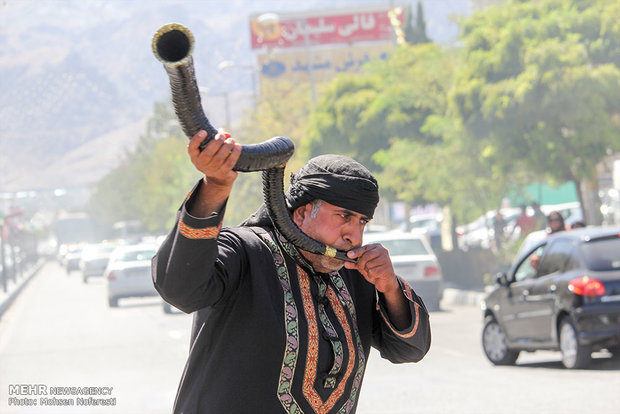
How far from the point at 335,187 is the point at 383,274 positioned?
30 cm

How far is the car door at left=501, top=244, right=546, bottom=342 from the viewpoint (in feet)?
41.9

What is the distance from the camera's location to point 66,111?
1471 cm

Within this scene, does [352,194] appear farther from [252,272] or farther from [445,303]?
[445,303]

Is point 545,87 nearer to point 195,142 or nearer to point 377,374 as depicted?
point 377,374

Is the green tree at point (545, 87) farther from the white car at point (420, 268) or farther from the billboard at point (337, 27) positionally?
the billboard at point (337, 27)

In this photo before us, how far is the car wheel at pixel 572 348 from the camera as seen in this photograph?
461 inches

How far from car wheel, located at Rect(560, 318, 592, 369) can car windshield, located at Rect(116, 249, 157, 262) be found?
1793 cm

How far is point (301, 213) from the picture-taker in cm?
367

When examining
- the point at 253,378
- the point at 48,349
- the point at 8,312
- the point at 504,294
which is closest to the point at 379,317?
the point at 253,378

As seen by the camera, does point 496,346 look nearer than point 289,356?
No

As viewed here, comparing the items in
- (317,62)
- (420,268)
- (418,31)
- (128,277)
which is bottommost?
(128,277)

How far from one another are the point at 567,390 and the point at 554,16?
13775mm

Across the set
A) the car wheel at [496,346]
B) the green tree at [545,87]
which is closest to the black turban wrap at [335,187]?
the car wheel at [496,346]

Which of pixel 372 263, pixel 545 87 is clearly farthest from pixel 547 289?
pixel 545 87
